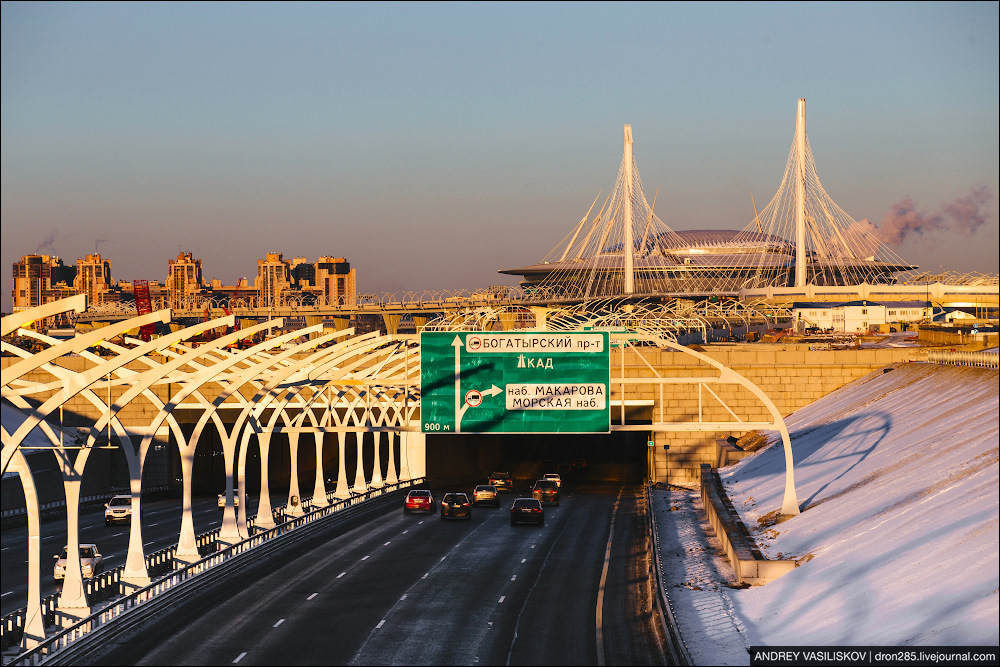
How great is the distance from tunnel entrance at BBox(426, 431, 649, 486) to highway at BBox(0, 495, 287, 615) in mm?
22026

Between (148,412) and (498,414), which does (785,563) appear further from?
(148,412)

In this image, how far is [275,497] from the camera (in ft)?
254

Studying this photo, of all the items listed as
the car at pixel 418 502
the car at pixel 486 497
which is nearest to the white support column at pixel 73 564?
the car at pixel 418 502

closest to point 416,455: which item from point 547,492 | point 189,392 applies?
point 547,492

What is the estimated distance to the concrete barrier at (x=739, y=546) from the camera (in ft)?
111

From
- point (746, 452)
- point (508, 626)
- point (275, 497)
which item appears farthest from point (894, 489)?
point (275, 497)

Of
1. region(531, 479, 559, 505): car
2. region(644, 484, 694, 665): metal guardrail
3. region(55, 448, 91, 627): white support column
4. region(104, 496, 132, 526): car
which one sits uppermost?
region(55, 448, 91, 627): white support column

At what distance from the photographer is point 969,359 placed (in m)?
54.1

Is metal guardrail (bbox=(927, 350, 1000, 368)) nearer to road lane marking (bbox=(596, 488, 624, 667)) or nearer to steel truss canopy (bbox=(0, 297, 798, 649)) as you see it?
steel truss canopy (bbox=(0, 297, 798, 649))

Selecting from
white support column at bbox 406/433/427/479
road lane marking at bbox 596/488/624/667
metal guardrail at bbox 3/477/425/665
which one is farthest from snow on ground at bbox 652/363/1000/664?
white support column at bbox 406/433/427/479

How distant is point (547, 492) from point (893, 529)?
39170 mm

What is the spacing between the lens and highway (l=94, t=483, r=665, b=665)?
26.7m

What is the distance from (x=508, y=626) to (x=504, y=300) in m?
145

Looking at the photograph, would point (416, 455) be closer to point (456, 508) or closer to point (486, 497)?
point (486, 497)
